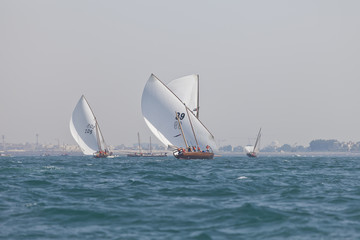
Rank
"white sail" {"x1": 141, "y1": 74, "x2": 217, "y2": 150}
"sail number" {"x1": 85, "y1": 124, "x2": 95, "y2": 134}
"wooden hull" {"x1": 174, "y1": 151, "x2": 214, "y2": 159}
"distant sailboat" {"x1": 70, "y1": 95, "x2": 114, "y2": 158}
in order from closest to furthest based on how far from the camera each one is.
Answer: "wooden hull" {"x1": 174, "y1": 151, "x2": 214, "y2": 159} < "white sail" {"x1": 141, "y1": 74, "x2": 217, "y2": 150} < "distant sailboat" {"x1": 70, "y1": 95, "x2": 114, "y2": 158} < "sail number" {"x1": 85, "y1": 124, "x2": 95, "y2": 134}

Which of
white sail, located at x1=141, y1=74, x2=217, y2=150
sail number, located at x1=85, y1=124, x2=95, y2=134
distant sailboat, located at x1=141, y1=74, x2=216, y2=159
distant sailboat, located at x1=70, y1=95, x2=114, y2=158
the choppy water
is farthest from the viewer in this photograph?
sail number, located at x1=85, y1=124, x2=95, y2=134

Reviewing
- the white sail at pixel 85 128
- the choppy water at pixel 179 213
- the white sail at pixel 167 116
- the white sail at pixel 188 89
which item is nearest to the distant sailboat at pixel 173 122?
the white sail at pixel 167 116

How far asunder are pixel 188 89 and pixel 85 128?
128 feet

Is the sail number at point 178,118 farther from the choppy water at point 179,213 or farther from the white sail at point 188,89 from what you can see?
the choppy water at point 179,213

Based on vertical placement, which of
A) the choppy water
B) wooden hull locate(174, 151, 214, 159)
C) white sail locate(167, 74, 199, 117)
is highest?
white sail locate(167, 74, 199, 117)

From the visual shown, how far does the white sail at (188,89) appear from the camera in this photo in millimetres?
107450

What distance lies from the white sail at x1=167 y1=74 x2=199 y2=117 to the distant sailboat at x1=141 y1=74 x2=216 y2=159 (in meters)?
7.12

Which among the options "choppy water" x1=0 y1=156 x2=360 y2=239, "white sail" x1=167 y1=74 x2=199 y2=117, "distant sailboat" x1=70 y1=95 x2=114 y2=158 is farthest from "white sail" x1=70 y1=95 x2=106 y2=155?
"choppy water" x1=0 y1=156 x2=360 y2=239

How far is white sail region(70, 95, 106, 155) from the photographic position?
13688 cm

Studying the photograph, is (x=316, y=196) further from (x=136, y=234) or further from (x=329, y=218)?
(x=136, y=234)

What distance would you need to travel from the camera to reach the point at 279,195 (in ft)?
87.0

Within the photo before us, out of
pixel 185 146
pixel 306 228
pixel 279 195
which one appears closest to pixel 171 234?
pixel 306 228

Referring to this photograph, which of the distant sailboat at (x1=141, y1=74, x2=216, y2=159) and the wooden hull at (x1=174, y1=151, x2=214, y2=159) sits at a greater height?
the distant sailboat at (x1=141, y1=74, x2=216, y2=159)

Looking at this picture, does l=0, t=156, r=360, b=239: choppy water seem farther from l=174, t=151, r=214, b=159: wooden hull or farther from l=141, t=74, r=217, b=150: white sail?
l=141, t=74, r=217, b=150: white sail
